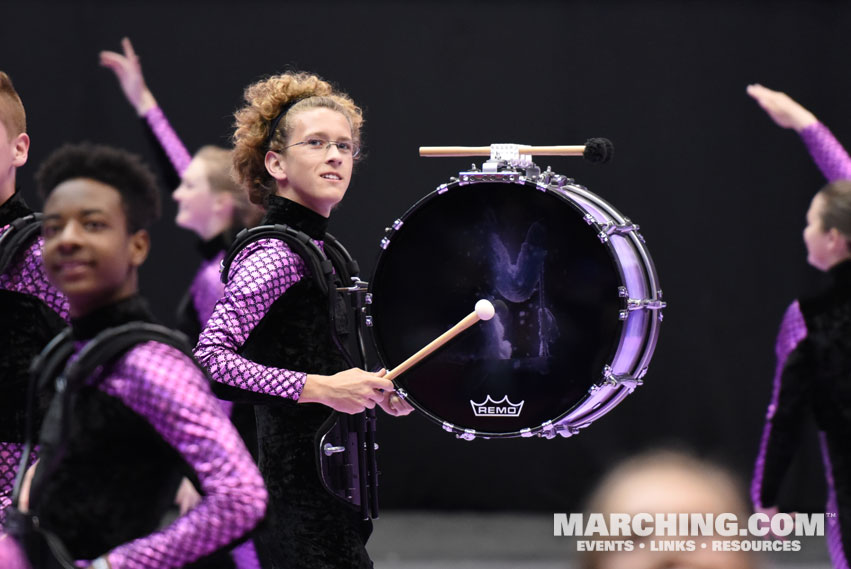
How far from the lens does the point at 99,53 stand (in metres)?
6.56

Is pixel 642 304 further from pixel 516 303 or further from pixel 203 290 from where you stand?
pixel 203 290

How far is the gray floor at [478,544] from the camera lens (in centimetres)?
566

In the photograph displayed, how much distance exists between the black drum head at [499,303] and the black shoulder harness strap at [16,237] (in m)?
0.84

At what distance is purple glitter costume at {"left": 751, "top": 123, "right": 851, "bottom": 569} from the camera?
3641 mm

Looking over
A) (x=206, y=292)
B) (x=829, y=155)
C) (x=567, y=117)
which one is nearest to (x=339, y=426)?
(x=206, y=292)

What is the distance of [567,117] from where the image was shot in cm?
638

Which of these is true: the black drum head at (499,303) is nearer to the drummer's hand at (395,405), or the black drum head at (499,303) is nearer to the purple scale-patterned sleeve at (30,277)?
the drummer's hand at (395,405)

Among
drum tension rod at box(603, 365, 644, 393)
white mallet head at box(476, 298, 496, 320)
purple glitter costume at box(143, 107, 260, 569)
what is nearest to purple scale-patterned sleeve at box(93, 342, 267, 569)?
white mallet head at box(476, 298, 496, 320)

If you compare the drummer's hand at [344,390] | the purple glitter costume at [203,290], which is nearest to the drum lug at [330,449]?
the drummer's hand at [344,390]

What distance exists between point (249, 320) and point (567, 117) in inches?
156

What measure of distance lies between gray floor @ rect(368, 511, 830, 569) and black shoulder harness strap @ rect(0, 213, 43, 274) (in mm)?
3421

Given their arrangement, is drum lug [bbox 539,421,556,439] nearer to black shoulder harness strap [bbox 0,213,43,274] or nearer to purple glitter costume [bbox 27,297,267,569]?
purple glitter costume [bbox 27,297,267,569]

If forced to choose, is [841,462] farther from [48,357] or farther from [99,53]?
[99,53]

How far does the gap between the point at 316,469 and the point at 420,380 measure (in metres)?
0.35
